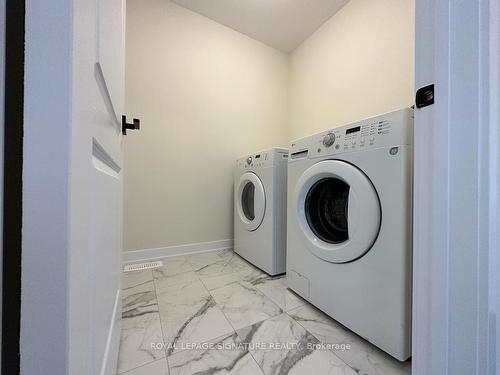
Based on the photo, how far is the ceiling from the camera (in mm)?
1537

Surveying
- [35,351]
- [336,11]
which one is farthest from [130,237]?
[336,11]

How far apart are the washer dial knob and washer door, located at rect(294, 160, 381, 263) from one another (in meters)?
0.07

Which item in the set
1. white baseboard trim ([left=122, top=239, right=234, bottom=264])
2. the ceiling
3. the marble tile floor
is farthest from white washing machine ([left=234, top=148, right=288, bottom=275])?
the ceiling

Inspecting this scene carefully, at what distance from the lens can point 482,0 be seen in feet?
1.20

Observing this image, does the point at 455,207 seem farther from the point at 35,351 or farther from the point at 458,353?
the point at 35,351

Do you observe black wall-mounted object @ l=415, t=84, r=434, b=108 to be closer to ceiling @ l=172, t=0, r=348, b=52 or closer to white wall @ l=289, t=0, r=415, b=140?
white wall @ l=289, t=0, r=415, b=140

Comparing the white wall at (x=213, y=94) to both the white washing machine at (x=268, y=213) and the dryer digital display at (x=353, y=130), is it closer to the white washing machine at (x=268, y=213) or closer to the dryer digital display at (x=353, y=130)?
the white washing machine at (x=268, y=213)

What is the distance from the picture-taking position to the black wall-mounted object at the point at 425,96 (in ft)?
1.36

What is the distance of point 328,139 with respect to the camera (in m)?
0.82

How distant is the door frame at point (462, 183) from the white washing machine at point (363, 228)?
21 centimetres

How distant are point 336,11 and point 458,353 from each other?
208 cm

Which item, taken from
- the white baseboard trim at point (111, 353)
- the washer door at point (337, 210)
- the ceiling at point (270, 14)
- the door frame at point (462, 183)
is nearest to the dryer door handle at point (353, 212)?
the washer door at point (337, 210)

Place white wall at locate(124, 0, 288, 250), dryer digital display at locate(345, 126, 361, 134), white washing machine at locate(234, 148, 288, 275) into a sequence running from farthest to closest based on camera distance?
white wall at locate(124, 0, 288, 250), white washing machine at locate(234, 148, 288, 275), dryer digital display at locate(345, 126, 361, 134)

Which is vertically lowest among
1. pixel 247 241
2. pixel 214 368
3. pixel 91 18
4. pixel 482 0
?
pixel 214 368
